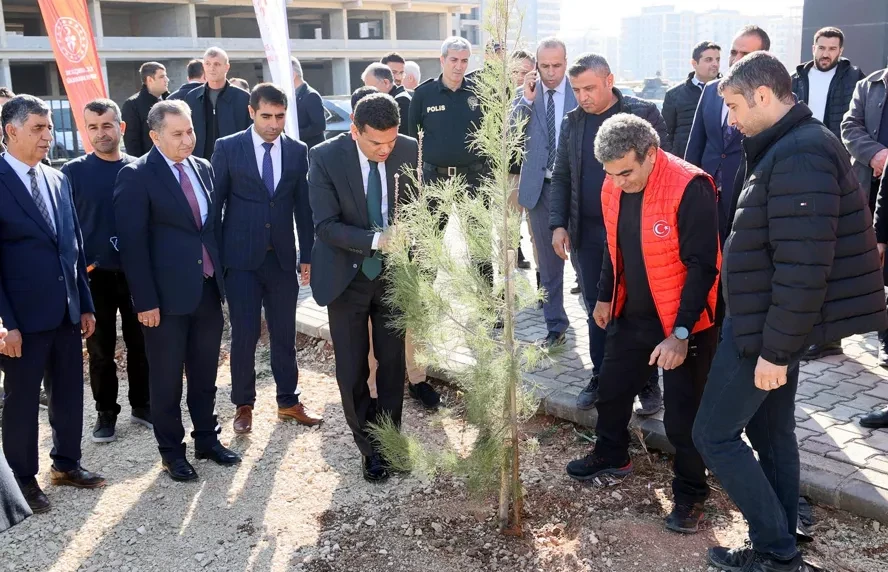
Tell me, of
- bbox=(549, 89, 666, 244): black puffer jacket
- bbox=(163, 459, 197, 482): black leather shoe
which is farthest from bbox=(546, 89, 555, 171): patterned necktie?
bbox=(163, 459, 197, 482): black leather shoe

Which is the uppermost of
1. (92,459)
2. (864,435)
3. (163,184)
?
(163,184)

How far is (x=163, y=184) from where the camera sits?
4.10 meters

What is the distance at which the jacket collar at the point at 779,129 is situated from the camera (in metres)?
2.73

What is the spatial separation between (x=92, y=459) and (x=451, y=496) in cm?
218

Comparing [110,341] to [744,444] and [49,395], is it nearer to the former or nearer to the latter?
[49,395]

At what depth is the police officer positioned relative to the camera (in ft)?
19.7

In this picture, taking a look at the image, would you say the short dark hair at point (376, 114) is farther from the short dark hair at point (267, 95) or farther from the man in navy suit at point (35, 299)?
the man in navy suit at point (35, 299)

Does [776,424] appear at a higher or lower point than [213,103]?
lower

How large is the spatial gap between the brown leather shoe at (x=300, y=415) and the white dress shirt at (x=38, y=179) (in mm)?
1716

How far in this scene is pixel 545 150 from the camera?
18.4 feet

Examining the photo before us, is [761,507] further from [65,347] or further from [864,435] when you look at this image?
[65,347]

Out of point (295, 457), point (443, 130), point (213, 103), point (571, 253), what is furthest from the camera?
point (213, 103)

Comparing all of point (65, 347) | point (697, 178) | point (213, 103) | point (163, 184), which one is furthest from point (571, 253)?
point (213, 103)

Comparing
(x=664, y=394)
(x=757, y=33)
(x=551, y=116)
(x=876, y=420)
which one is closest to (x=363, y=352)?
(x=664, y=394)
